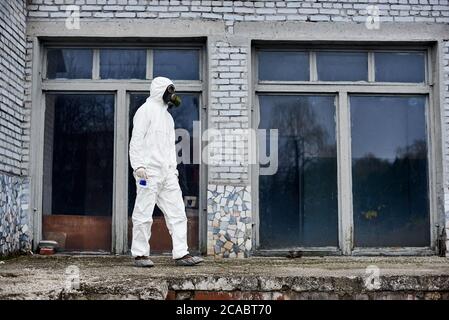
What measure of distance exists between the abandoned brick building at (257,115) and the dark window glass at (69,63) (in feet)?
0.06

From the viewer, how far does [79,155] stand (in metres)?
8.00

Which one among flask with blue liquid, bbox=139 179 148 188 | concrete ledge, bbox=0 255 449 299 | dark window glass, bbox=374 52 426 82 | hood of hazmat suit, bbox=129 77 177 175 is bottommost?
concrete ledge, bbox=0 255 449 299

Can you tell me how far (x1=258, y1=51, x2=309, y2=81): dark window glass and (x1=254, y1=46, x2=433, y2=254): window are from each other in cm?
1

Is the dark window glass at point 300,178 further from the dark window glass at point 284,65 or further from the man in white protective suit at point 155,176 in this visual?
the man in white protective suit at point 155,176

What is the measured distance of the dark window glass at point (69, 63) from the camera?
319 inches

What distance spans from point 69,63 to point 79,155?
119 centimetres

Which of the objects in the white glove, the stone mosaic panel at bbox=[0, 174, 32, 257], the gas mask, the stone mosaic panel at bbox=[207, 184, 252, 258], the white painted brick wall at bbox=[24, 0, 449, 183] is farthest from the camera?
the white painted brick wall at bbox=[24, 0, 449, 183]

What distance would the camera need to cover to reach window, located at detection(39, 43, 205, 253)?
7.93 metres

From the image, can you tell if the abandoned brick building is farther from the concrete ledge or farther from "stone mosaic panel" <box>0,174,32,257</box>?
the concrete ledge

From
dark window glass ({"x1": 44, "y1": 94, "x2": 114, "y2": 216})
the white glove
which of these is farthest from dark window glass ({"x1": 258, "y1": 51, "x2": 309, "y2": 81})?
the white glove

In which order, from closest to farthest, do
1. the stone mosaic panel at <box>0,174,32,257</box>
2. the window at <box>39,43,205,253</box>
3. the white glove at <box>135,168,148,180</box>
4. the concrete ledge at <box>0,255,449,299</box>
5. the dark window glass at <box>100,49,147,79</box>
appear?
the concrete ledge at <box>0,255,449,299</box> → the white glove at <box>135,168,148,180</box> → the stone mosaic panel at <box>0,174,32,257</box> → the window at <box>39,43,205,253</box> → the dark window glass at <box>100,49,147,79</box>

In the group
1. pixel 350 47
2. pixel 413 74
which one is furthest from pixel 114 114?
pixel 413 74

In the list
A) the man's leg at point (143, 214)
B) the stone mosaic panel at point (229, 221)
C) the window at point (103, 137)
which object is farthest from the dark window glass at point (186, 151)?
the man's leg at point (143, 214)

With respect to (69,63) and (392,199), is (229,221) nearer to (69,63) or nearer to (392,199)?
(392,199)
